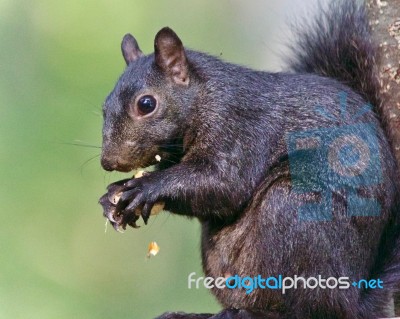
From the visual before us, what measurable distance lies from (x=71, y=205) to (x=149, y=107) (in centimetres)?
341

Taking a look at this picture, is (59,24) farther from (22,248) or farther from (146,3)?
(22,248)

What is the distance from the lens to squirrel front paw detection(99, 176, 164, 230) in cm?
454

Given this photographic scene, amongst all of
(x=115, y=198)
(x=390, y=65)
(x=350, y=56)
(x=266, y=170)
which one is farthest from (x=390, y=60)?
(x=115, y=198)

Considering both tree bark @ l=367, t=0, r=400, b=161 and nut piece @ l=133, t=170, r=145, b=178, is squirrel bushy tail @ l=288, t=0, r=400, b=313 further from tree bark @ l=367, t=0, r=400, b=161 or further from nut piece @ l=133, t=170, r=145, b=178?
nut piece @ l=133, t=170, r=145, b=178

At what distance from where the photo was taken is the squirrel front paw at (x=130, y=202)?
14.9ft

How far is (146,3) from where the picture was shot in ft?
29.7

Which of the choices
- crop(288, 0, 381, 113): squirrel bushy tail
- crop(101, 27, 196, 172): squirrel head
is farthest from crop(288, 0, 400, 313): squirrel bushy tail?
crop(101, 27, 196, 172): squirrel head

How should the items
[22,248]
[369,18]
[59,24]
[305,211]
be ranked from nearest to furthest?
[305,211], [369,18], [22,248], [59,24]

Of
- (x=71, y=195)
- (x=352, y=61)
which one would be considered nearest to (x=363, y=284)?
(x=352, y=61)

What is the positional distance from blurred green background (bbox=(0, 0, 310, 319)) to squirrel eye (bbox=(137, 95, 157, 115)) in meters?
2.68

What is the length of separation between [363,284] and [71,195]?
3.76 m

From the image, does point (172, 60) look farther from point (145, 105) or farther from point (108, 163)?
point (108, 163)

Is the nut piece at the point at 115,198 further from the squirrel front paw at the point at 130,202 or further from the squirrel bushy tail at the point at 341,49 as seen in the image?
the squirrel bushy tail at the point at 341,49

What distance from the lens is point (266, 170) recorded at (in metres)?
4.58
